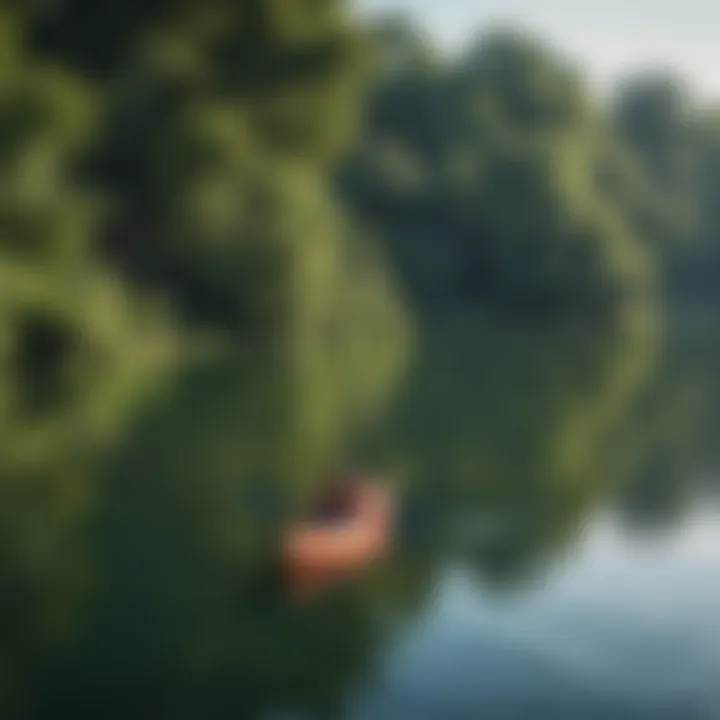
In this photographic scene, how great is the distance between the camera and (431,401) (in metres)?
27.1

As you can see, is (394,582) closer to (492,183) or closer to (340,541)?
(340,541)

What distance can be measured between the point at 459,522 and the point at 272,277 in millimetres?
20802

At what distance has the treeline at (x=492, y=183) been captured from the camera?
52.8 m

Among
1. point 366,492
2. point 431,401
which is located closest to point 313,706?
point 366,492

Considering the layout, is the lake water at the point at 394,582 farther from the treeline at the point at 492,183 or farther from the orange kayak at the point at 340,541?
the treeline at the point at 492,183

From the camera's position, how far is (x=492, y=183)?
54.2m

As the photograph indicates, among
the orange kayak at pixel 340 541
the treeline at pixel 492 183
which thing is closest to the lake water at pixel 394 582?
the orange kayak at pixel 340 541

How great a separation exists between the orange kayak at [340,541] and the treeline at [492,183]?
38.0 meters

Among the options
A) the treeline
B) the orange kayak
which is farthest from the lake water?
the treeline

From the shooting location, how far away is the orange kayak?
13156 mm

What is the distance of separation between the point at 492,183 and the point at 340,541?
41942 mm

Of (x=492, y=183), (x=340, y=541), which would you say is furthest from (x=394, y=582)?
(x=492, y=183)

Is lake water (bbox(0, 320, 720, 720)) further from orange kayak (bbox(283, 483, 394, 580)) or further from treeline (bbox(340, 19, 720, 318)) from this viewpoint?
treeline (bbox(340, 19, 720, 318))

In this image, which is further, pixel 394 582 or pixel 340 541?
pixel 394 582
